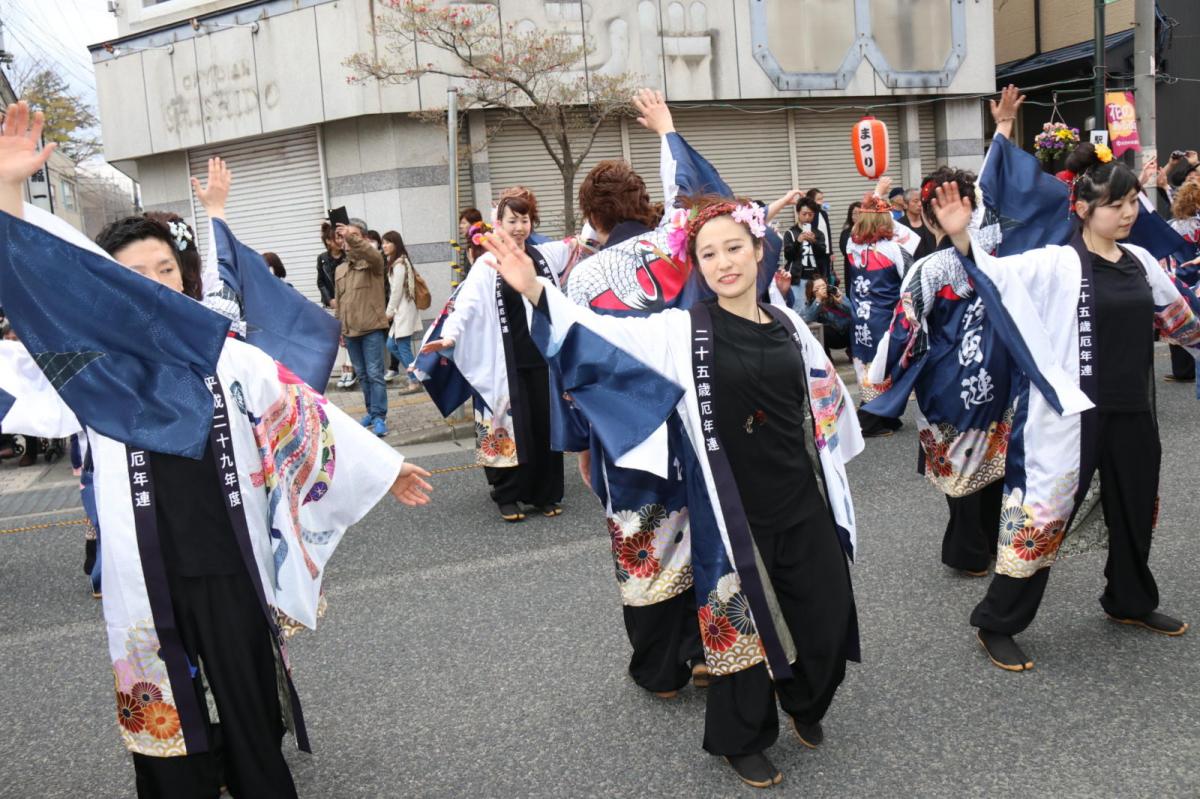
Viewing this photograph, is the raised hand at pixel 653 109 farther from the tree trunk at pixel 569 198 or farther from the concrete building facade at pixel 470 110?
the concrete building facade at pixel 470 110

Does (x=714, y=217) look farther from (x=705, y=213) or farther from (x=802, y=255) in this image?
(x=802, y=255)

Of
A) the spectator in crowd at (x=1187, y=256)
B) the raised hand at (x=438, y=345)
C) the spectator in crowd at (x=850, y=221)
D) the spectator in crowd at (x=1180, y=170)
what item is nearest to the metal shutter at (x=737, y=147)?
the spectator in crowd at (x=850, y=221)

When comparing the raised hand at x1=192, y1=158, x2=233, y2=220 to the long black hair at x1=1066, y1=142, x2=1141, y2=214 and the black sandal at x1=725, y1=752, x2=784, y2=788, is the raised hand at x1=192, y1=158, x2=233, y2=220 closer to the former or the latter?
the black sandal at x1=725, y1=752, x2=784, y2=788

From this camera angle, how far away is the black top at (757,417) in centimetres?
312

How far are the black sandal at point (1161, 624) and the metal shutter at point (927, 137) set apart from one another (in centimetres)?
1322

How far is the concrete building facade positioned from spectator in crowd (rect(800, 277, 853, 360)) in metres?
4.68

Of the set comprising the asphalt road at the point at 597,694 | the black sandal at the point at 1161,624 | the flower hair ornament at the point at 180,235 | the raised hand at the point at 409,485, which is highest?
the flower hair ornament at the point at 180,235

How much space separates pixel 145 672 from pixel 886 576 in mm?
3168

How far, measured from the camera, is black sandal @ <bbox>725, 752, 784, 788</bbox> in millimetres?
3092

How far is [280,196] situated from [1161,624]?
12346 millimetres

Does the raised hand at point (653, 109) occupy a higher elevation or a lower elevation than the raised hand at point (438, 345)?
higher

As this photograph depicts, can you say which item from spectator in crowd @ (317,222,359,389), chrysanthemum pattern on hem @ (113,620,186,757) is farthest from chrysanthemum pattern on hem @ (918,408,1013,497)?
spectator in crowd @ (317,222,359,389)

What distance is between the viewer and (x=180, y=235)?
311cm

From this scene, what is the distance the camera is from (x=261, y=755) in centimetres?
278
